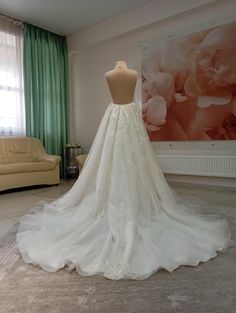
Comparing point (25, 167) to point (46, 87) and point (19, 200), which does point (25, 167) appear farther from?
point (46, 87)

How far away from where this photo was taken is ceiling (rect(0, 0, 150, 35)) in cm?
431

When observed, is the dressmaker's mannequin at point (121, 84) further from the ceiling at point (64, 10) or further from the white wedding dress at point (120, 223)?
the ceiling at point (64, 10)

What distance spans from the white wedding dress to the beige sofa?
1857 millimetres

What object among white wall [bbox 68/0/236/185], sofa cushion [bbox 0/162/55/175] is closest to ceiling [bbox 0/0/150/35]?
white wall [bbox 68/0/236/185]

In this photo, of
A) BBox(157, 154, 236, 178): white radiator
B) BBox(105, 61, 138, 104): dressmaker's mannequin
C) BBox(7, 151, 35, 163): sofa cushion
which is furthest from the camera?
BBox(7, 151, 35, 163): sofa cushion

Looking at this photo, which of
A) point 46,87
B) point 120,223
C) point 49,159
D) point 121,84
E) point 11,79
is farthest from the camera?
point 46,87

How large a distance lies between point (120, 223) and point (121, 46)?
162 inches

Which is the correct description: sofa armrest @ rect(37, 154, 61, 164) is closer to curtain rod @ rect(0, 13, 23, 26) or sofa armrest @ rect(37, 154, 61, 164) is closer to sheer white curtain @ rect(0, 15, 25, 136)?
sheer white curtain @ rect(0, 15, 25, 136)

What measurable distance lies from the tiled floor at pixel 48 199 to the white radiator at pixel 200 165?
0.83 feet

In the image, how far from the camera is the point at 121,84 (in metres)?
2.20

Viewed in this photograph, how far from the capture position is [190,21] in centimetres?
417

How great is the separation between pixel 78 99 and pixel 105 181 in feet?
13.6

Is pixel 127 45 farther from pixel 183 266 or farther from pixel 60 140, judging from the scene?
pixel 183 266

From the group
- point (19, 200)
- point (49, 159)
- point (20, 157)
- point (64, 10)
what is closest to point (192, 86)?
point (64, 10)
